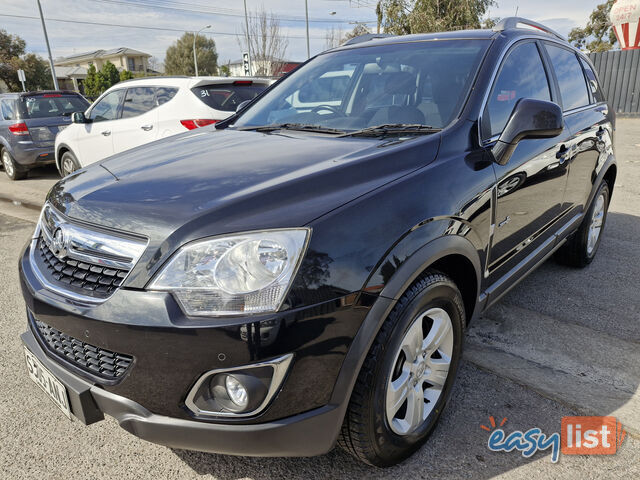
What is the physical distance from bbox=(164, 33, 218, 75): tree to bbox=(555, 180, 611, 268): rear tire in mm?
66553

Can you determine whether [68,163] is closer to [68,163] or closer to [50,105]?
[68,163]

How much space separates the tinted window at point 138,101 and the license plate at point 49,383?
16.0ft

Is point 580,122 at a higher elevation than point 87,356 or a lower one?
higher

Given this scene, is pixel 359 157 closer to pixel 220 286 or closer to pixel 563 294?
pixel 220 286

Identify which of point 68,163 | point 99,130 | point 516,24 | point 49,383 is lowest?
point 68,163

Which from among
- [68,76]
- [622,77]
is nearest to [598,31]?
[622,77]

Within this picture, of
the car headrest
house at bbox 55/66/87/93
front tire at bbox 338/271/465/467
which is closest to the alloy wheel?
front tire at bbox 338/271/465/467

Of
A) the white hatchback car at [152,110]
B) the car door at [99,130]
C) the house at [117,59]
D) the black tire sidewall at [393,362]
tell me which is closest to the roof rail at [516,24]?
the black tire sidewall at [393,362]

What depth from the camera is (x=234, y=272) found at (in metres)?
1.48

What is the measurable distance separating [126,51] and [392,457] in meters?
91.0

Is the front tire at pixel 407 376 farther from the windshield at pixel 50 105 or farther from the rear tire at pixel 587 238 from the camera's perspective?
the windshield at pixel 50 105

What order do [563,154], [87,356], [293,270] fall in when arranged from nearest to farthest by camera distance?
1. [293,270]
2. [87,356]
3. [563,154]

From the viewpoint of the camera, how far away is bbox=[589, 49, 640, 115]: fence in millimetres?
16969

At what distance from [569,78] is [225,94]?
3.97m
